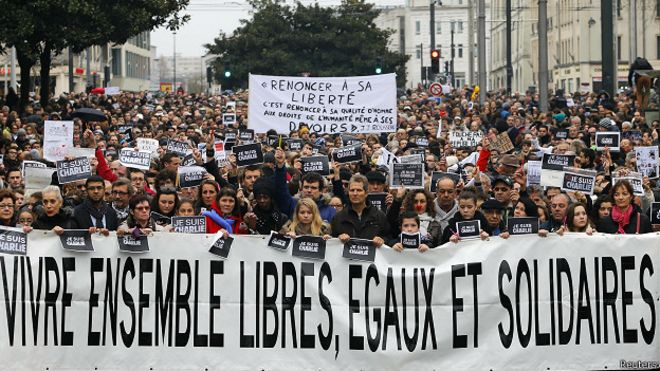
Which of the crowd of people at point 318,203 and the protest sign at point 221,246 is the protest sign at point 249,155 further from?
the protest sign at point 221,246

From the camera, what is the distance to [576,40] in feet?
316

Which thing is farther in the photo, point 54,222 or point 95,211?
point 95,211

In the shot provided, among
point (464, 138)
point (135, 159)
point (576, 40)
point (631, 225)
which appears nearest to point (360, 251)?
point (631, 225)

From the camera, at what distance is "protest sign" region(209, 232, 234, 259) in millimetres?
10219

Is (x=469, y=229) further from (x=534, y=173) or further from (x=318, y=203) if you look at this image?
(x=534, y=173)

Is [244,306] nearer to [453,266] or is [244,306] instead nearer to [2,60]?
[453,266]

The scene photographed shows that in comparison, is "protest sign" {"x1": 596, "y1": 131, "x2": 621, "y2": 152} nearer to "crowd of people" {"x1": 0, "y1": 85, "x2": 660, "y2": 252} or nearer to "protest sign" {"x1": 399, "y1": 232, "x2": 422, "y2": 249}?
"crowd of people" {"x1": 0, "y1": 85, "x2": 660, "y2": 252}

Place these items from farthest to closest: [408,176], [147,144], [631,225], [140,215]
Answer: [147,144] → [408,176] → [631,225] → [140,215]

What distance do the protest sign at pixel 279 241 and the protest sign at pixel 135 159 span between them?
519cm

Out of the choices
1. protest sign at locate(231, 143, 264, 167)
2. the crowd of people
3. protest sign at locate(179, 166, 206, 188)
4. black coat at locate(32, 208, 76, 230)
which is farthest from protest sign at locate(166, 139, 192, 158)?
black coat at locate(32, 208, 76, 230)

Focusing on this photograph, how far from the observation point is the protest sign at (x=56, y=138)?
1733 cm

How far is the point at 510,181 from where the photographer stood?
528 inches

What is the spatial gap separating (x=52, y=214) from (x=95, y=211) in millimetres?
469

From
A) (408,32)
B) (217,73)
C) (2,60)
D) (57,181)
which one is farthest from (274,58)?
(408,32)
